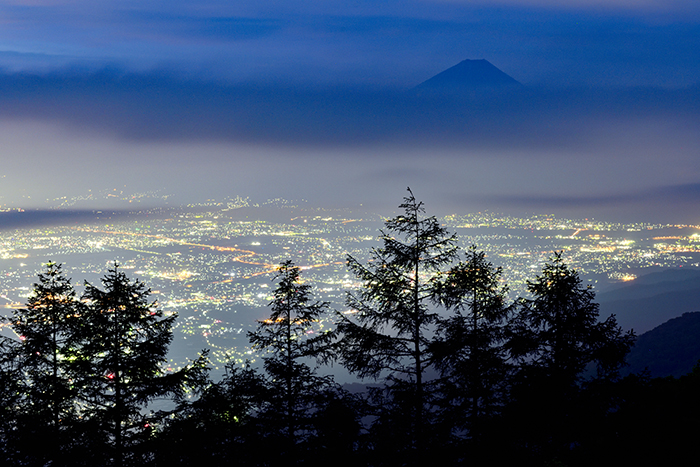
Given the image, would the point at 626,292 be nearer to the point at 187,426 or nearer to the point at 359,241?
the point at 359,241

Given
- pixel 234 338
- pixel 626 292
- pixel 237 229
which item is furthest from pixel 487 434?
pixel 237 229

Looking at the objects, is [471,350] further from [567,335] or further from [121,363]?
[121,363]

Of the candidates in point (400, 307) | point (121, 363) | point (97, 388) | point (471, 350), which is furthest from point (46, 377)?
point (471, 350)

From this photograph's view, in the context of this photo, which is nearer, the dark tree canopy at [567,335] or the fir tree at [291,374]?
Answer: the dark tree canopy at [567,335]

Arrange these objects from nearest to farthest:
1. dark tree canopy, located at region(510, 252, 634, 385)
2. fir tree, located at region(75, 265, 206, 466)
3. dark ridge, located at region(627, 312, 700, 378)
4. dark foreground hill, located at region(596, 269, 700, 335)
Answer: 1. fir tree, located at region(75, 265, 206, 466)
2. dark tree canopy, located at region(510, 252, 634, 385)
3. dark ridge, located at region(627, 312, 700, 378)
4. dark foreground hill, located at region(596, 269, 700, 335)

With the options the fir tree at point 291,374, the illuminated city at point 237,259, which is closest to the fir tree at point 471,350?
the fir tree at point 291,374

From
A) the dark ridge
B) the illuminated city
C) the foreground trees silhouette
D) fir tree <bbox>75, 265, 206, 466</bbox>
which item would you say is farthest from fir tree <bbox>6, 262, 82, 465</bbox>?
the dark ridge

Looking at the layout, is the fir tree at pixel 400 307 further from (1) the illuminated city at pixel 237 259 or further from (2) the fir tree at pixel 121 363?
(1) the illuminated city at pixel 237 259

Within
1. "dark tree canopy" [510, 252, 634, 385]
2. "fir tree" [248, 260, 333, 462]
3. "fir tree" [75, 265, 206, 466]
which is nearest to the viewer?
"fir tree" [75, 265, 206, 466]

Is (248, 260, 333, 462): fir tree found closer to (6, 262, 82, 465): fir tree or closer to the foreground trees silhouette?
the foreground trees silhouette
